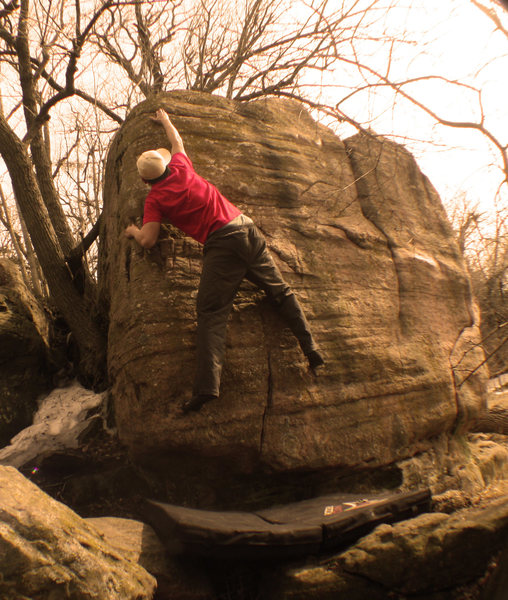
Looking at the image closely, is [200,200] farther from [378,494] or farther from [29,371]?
[29,371]

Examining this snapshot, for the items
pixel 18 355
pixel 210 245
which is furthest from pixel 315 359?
pixel 18 355

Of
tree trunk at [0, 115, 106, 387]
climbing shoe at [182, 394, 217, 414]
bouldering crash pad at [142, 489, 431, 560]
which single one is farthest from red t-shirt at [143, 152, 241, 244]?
tree trunk at [0, 115, 106, 387]

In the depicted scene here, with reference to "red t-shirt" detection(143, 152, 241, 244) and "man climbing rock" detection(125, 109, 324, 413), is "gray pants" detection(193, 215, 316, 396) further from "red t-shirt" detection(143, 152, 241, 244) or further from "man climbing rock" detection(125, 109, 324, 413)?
Result: "red t-shirt" detection(143, 152, 241, 244)

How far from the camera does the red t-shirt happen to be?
156 inches

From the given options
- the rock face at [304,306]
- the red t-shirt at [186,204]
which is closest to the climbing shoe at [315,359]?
the rock face at [304,306]

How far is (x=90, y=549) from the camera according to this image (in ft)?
8.88

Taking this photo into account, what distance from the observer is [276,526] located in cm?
331

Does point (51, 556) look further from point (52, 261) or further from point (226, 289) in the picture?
point (52, 261)

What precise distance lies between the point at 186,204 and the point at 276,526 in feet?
9.02

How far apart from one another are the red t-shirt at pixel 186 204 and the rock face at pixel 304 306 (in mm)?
441

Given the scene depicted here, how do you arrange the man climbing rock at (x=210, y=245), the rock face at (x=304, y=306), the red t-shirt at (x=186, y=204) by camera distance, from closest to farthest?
1. the man climbing rock at (x=210, y=245)
2. the red t-shirt at (x=186, y=204)
3. the rock face at (x=304, y=306)

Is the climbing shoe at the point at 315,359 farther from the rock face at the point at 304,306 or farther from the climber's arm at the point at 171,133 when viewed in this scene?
the climber's arm at the point at 171,133

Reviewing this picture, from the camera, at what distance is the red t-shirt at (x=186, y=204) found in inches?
156

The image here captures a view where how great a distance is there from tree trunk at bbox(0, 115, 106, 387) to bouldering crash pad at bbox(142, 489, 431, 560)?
299 cm
